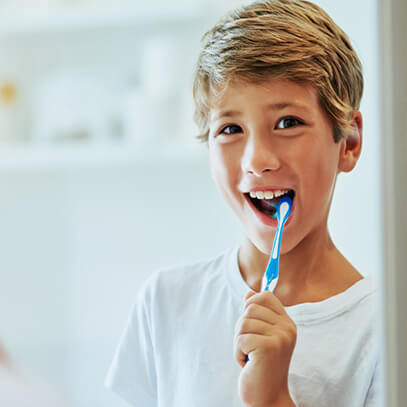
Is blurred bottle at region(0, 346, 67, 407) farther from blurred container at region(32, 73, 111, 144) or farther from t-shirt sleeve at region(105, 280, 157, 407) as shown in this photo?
blurred container at region(32, 73, 111, 144)

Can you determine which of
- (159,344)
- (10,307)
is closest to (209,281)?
(159,344)

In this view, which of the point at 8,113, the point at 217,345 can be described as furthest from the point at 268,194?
the point at 8,113

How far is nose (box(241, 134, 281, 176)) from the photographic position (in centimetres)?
36

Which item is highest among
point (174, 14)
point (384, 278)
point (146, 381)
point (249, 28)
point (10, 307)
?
point (174, 14)

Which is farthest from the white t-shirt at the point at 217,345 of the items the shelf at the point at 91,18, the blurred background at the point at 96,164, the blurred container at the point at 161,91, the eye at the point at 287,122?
the shelf at the point at 91,18

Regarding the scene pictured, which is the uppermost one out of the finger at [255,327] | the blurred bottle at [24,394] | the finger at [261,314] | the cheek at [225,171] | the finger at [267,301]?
the cheek at [225,171]

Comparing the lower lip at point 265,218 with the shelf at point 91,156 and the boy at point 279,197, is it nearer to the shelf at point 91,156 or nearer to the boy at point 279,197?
the boy at point 279,197

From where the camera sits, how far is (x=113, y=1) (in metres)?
1.05

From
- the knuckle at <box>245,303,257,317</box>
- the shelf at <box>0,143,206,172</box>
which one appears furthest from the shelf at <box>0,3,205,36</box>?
the knuckle at <box>245,303,257,317</box>

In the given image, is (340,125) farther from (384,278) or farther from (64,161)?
(64,161)

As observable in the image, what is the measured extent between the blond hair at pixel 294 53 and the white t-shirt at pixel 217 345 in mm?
117

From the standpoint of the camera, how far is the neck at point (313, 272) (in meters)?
0.38

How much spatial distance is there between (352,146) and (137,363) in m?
0.24

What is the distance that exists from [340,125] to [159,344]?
0.20m
